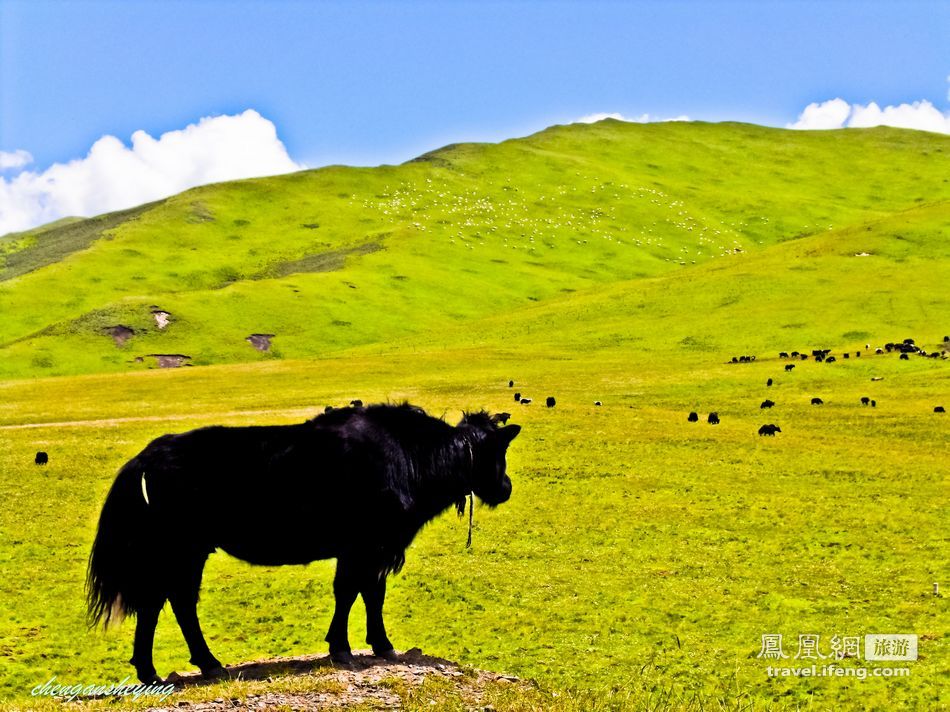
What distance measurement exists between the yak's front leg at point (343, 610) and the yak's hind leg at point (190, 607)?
167 cm

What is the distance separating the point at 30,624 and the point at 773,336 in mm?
82375

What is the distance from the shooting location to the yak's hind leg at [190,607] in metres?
12.4

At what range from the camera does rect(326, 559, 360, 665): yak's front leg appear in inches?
498

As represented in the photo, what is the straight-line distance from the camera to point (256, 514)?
12398 millimetres

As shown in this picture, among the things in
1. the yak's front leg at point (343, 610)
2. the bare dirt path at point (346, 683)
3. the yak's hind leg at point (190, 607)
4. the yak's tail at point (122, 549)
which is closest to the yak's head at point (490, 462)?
the yak's front leg at point (343, 610)

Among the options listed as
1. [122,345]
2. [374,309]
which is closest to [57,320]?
[122,345]

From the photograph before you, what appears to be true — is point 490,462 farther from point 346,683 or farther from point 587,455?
point 587,455

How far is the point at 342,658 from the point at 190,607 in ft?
7.72

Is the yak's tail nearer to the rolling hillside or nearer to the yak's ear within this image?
the yak's ear

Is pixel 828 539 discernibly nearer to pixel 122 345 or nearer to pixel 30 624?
pixel 30 624

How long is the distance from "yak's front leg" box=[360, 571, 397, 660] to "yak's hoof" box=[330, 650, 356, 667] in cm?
46

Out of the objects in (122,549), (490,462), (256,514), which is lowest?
(122,549)

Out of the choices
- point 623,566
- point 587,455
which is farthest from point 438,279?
point 623,566

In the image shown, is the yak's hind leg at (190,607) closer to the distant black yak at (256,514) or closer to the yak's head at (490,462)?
the distant black yak at (256,514)
